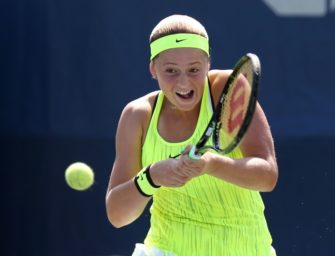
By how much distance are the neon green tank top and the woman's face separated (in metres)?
0.11

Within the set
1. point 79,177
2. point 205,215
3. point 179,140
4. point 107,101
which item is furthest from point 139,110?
point 107,101

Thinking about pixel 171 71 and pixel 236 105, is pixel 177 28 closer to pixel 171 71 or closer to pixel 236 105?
pixel 171 71

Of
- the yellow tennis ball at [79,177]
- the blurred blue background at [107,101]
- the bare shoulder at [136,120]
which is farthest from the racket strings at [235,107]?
the blurred blue background at [107,101]

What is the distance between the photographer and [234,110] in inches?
94.0

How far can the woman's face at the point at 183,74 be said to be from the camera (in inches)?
99.2

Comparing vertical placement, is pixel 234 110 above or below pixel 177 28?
below

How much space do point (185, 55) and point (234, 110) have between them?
27 cm

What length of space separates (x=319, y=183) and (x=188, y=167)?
2.51 metres

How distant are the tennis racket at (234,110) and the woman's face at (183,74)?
0.33 ft

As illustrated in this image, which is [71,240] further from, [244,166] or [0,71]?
[244,166]

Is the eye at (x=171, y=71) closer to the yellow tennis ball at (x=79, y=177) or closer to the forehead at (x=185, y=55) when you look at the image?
the forehead at (x=185, y=55)

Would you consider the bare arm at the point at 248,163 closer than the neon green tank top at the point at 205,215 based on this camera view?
Yes

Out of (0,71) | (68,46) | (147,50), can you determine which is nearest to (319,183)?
(147,50)

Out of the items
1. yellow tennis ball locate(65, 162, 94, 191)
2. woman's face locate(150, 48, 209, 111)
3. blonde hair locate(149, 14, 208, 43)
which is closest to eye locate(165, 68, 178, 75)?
woman's face locate(150, 48, 209, 111)
